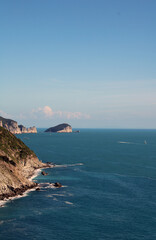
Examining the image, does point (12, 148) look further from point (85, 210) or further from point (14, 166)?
point (85, 210)

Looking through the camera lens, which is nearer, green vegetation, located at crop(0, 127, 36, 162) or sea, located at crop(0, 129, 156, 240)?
sea, located at crop(0, 129, 156, 240)

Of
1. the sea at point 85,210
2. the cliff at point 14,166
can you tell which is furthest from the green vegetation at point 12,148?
the sea at point 85,210

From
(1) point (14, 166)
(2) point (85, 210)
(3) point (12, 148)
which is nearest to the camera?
(2) point (85, 210)

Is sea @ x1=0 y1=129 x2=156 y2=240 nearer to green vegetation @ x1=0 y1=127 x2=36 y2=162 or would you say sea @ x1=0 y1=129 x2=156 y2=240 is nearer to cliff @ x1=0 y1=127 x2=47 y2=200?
cliff @ x1=0 y1=127 x2=47 y2=200

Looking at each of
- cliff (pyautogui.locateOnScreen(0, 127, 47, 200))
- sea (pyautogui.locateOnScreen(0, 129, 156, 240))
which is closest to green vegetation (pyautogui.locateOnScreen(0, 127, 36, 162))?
cliff (pyautogui.locateOnScreen(0, 127, 47, 200))

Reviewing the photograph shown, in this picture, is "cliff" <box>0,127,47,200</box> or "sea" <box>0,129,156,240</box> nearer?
"sea" <box>0,129,156,240</box>

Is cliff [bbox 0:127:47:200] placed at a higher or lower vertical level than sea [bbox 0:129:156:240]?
higher

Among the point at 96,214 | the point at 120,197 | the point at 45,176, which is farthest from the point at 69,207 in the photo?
the point at 45,176

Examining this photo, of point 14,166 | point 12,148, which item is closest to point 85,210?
point 14,166

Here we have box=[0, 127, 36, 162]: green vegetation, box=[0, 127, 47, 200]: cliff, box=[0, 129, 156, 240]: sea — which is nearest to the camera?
box=[0, 129, 156, 240]: sea

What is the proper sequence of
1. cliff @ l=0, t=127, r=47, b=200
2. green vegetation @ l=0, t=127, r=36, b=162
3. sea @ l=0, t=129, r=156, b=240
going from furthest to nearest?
green vegetation @ l=0, t=127, r=36, b=162
cliff @ l=0, t=127, r=47, b=200
sea @ l=0, t=129, r=156, b=240

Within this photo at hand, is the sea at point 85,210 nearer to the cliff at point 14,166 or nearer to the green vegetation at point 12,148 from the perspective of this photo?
the cliff at point 14,166
